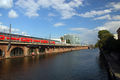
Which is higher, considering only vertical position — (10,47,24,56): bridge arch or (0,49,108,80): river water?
(10,47,24,56): bridge arch

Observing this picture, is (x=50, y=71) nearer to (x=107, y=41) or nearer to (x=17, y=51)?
(x=17, y=51)

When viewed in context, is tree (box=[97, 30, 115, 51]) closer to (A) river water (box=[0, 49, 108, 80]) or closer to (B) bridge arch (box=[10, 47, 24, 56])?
(A) river water (box=[0, 49, 108, 80])


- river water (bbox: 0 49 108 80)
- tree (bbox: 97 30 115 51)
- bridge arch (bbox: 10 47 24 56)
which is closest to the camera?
river water (bbox: 0 49 108 80)

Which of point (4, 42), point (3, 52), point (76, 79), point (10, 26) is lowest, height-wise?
point (76, 79)

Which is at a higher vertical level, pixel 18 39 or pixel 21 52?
pixel 18 39

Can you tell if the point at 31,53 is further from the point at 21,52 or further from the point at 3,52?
the point at 3,52

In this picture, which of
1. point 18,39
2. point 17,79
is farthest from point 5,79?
point 18,39

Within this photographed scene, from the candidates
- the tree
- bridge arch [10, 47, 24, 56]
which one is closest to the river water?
the tree

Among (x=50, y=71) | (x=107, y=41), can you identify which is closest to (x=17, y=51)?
(x=50, y=71)

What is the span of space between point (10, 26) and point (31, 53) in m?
18.5

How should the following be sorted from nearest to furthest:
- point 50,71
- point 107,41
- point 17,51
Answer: point 50,71 → point 107,41 → point 17,51

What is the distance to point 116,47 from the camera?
106 feet

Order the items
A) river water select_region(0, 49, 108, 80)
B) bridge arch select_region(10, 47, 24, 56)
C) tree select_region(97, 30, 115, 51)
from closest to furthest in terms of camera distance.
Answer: river water select_region(0, 49, 108, 80) → tree select_region(97, 30, 115, 51) → bridge arch select_region(10, 47, 24, 56)

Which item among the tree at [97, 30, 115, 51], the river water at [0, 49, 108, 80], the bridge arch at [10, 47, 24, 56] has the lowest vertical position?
the river water at [0, 49, 108, 80]
